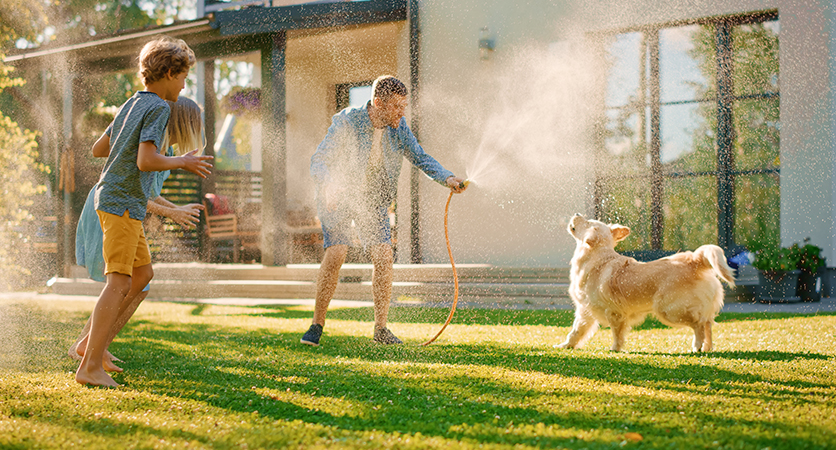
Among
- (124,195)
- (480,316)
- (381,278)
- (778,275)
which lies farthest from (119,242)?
(778,275)

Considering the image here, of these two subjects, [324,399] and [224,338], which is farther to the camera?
[224,338]

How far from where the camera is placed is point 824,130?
7148 mm

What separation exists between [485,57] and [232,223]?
5302mm

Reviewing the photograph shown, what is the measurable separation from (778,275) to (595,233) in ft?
12.4

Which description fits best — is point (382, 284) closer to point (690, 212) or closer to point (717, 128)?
point (690, 212)

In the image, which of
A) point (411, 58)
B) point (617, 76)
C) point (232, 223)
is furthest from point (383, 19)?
point (232, 223)

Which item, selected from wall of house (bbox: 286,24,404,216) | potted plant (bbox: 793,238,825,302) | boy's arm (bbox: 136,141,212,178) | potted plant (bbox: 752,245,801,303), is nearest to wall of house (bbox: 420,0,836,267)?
potted plant (bbox: 793,238,825,302)

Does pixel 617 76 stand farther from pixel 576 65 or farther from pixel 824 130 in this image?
pixel 824 130

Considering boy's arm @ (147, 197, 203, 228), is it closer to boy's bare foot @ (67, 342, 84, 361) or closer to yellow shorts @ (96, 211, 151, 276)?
yellow shorts @ (96, 211, 151, 276)

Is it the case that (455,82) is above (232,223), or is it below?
above

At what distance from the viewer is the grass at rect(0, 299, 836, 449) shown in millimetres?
1900

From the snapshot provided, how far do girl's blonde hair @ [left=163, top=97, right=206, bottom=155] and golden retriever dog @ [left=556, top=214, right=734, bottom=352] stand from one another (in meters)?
2.39

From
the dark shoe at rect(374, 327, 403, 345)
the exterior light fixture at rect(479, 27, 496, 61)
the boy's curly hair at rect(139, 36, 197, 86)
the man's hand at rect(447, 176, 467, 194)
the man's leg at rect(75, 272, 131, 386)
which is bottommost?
the dark shoe at rect(374, 327, 403, 345)

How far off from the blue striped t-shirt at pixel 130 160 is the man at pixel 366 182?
47.8 inches
